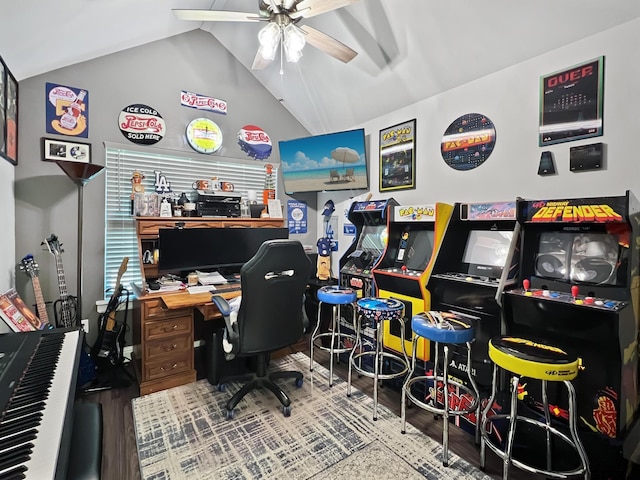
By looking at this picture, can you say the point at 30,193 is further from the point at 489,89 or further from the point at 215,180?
Answer: the point at 489,89

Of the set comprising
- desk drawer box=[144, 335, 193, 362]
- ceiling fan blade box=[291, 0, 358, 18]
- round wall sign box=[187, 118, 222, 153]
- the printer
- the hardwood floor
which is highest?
ceiling fan blade box=[291, 0, 358, 18]

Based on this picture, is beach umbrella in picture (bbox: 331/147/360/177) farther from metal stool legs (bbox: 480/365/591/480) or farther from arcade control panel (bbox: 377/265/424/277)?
metal stool legs (bbox: 480/365/591/480)

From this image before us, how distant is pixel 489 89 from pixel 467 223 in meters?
1.09

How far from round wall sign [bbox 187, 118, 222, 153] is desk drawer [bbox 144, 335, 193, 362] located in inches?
76.3

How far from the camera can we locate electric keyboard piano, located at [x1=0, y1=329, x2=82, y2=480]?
0.72 m

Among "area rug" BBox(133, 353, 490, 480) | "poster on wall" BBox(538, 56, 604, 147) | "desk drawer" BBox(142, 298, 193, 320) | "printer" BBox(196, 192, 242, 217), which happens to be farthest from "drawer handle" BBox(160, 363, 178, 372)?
"poster on wall" BBox(538, 56, 604, 147)

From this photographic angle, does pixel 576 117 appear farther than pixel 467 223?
No

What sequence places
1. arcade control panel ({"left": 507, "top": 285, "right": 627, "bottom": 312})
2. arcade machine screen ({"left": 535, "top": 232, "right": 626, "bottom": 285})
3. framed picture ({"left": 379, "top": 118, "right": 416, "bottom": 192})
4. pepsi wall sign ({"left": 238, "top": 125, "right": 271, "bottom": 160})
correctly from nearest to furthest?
arcade control panel ({"left": 507, "top": 285, "right": 627, "bottom": 312}), arcade machine screen ({"left": 535, "top": 232, "right": 626, "bottom": 285}), framed picture ({"left": 379, "top": 118, "right": 416, "bottom": 192}), pepsi wall sign ({"left": 238, "top": 125, "right": 271, "bottom": 160})

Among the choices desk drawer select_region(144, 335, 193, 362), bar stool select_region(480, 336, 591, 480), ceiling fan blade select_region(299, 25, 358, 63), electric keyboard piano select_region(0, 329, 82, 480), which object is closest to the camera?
electric keyboard piano select_region(0, 329, 82, 480)

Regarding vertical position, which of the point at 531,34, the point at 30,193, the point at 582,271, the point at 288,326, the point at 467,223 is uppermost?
the point at 531,34

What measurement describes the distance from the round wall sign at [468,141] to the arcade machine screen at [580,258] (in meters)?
0.89

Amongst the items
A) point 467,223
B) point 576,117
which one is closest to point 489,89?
point 576,117

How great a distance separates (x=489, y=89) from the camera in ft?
8.28

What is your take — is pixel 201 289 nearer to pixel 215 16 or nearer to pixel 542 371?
pixel 215 16
